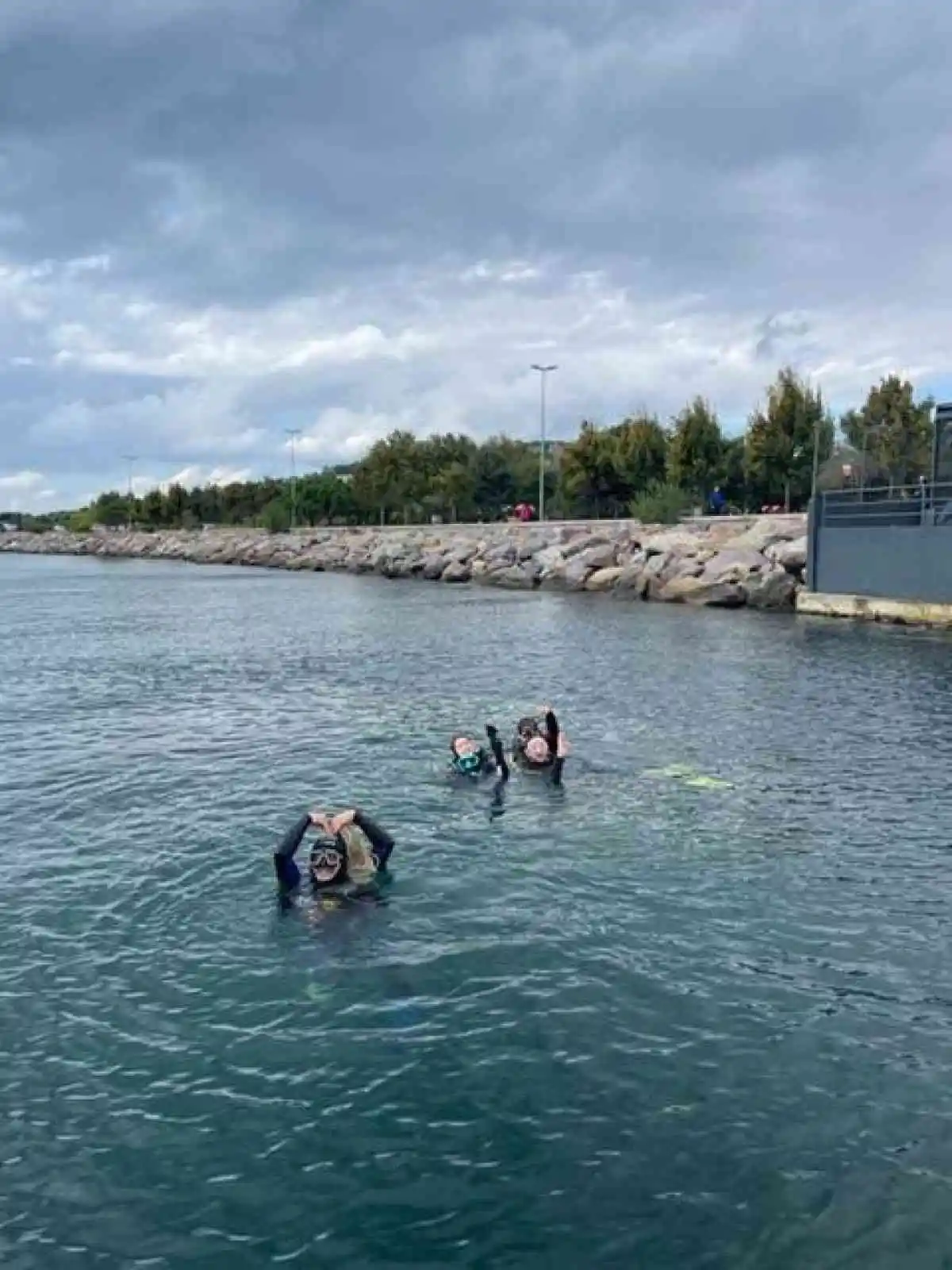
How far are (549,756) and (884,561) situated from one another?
2759 centimetres

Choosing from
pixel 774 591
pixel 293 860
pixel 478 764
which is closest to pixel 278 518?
pixel 774 591

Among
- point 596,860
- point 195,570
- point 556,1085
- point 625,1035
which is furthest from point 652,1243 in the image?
point 195,570

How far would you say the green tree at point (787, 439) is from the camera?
2717 inches

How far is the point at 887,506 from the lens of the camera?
41688mm

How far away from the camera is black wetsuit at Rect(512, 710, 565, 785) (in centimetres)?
1755

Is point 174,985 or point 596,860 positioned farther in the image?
point 596,860

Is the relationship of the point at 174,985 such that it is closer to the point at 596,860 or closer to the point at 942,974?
the point at 596,860

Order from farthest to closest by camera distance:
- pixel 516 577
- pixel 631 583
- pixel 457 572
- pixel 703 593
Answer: pixel 457 572 → pixel 516 577 → pixel 631 583 → pixel 703 593

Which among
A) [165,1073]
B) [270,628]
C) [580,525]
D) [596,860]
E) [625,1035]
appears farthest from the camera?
[580,525]

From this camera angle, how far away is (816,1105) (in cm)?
805

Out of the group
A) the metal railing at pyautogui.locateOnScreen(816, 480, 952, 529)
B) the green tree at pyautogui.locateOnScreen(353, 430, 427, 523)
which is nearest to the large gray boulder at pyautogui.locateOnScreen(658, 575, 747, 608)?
the metal railing at pyautogui.locateOnScreen(816, 480, 952, 529)

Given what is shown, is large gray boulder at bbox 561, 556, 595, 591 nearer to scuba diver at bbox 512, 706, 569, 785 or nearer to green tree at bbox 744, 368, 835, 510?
green tree at bbox 744, 368, 835, 510

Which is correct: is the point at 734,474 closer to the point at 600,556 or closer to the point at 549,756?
the point at 600,556

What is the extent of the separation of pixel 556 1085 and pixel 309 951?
3.24 metres
